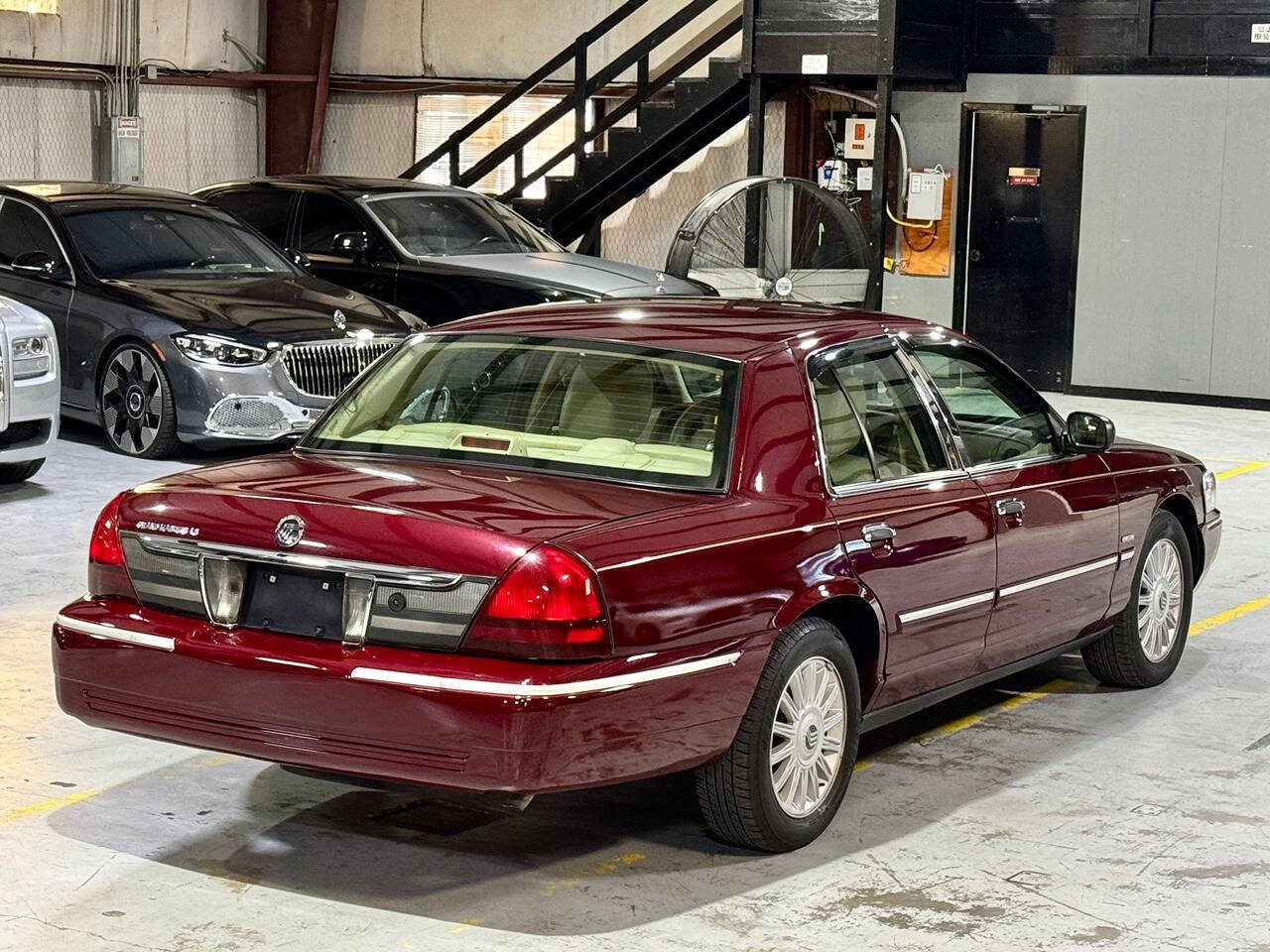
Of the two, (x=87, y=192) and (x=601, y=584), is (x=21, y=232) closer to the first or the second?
(x=87, y=192)

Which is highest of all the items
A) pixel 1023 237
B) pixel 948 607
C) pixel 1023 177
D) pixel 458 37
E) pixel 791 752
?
pixel 458 37

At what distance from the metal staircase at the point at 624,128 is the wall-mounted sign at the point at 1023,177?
2516 mm

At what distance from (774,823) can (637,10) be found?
16018 millimetres

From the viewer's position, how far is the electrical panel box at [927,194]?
1722 centimetres

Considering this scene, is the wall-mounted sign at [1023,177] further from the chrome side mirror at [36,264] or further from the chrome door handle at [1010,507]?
the chrome door handle at [1010,507]

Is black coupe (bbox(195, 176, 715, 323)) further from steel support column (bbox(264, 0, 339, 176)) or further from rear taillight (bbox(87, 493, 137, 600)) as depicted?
rear taillight (bbox(87, 493, 137, 600))

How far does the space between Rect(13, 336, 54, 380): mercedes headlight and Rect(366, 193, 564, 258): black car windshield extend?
446cm

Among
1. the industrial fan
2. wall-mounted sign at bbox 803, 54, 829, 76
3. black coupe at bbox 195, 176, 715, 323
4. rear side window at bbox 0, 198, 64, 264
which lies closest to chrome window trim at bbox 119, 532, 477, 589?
rear side window at bbox 0, 198, 64, 264

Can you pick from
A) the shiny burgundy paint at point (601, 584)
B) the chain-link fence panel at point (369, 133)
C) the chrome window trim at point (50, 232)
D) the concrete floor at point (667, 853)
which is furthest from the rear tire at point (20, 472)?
the chain-link fence panel at point (369, 133)

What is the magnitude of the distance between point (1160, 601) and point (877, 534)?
6.85 ft

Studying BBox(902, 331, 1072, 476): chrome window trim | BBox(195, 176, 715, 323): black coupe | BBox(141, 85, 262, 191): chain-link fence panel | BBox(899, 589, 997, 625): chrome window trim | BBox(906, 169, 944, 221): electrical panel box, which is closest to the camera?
BBox(899, 589, 997, 625): chrome window trim

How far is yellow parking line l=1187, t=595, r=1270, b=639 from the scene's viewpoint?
8.11 metres

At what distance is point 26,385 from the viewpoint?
9.98 metres

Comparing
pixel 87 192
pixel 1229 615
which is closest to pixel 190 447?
pixel 87 192
